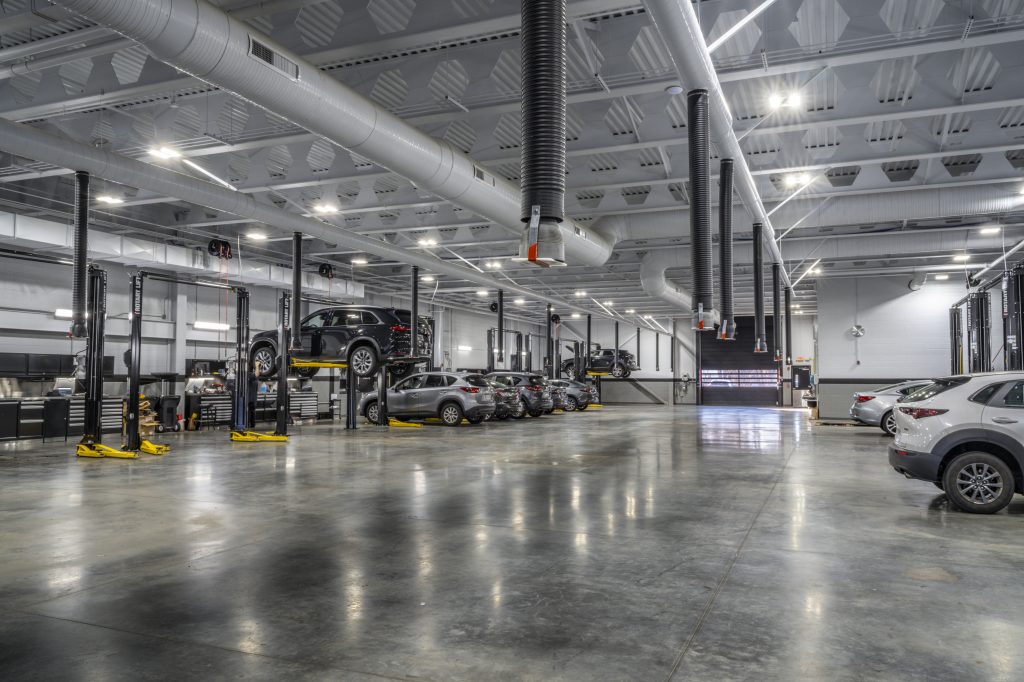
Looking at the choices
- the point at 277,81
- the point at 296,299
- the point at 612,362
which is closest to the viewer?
the point at 277,81

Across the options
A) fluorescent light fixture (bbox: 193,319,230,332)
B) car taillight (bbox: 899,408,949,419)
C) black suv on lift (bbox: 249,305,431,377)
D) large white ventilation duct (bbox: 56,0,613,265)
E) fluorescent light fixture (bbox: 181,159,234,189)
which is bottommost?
car taillight (bbox: 899,408,949,419)

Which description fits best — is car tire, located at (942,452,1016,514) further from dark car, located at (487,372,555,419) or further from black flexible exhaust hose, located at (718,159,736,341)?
dark car, located at (487,372,555,419)

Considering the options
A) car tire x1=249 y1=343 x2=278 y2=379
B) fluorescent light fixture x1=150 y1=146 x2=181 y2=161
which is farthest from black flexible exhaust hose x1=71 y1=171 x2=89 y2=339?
car tire x1=249 y1=343 x2=278 y2=379

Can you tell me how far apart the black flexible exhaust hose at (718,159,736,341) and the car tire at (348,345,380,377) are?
919cm

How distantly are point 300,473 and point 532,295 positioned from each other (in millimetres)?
15482

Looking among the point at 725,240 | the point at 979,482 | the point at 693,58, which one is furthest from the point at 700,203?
the point at 979,482

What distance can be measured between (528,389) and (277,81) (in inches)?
635

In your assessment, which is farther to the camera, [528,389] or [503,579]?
[528,389]

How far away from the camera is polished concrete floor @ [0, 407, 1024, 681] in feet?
9.87

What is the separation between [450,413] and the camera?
18375 millimetres

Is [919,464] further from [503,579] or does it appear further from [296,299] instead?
[296,299]

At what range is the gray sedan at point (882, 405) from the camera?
1536cm

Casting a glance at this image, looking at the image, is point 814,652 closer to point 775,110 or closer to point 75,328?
point 775,110

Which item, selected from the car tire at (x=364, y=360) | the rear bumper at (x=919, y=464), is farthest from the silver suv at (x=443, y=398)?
the rear bumper at (x=919, y=464)
